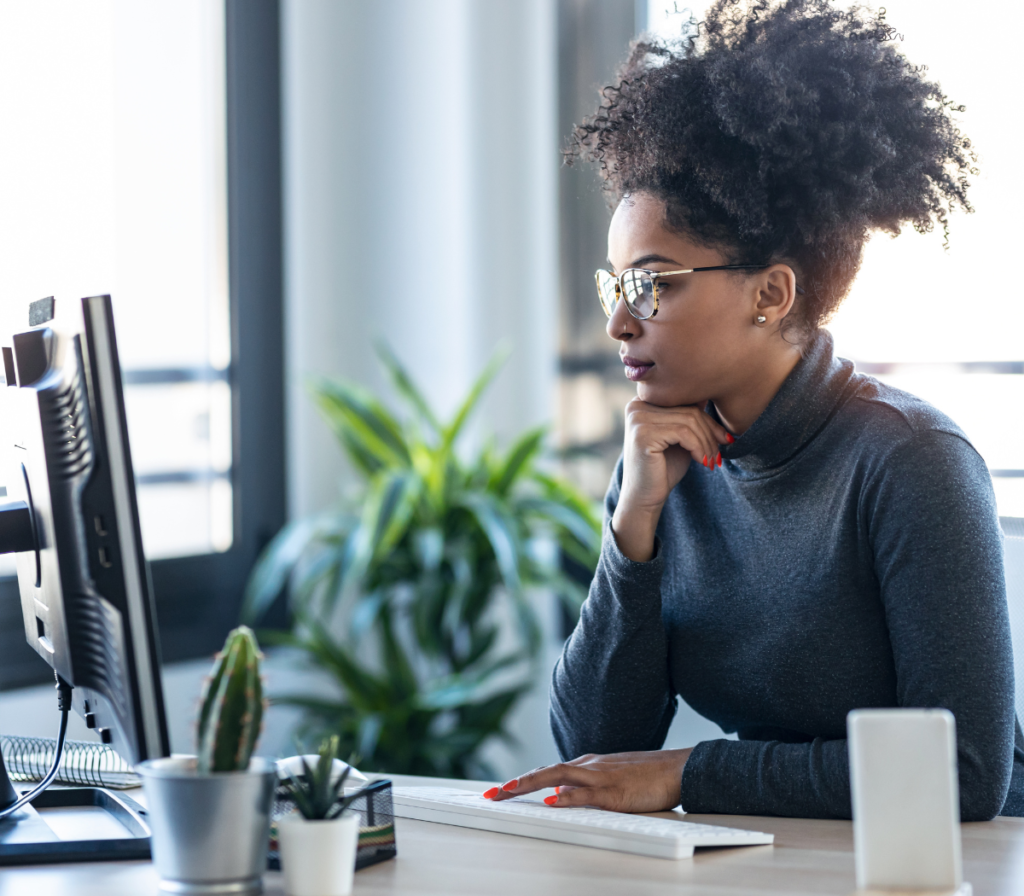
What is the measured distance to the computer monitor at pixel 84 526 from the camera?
89 centimetres

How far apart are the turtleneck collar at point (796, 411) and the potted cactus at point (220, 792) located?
2.47 ft

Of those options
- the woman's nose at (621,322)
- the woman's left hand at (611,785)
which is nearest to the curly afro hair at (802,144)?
the woman's nose at (621,322)

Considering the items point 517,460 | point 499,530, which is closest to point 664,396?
point 499,530

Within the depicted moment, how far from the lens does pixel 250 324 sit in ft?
9.97

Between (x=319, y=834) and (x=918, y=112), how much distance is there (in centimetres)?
109

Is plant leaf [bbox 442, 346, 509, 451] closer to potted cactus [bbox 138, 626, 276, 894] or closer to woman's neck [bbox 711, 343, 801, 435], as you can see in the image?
woman's neck [bbox 711, 343, 801, 435]

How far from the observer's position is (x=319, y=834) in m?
0.85

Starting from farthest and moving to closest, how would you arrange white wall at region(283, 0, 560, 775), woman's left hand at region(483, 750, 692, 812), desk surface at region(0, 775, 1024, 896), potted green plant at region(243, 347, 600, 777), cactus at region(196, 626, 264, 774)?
1. white wall at region(283, 0, 560, 775)
2. potted green plant at region(243, 347, 600, 777)
3. woman's left hand at region(483, 750, 692, 812)
4. desk surface at region(0, 775, 1024, 896)
5. cactus at region(196, 626, 264, 774)

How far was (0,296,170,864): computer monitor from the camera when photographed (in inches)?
35.1

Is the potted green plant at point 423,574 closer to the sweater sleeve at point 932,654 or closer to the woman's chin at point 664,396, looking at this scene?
the woman's chin at point 664,396

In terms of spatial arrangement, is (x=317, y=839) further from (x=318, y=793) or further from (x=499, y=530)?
(x=499, y=530)

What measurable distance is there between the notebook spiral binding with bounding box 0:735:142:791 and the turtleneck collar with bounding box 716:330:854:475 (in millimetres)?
783

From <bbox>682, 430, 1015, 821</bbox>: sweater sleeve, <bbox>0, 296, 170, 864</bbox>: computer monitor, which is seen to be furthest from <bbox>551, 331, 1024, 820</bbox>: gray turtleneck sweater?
<bbox>0, 296, 170, 864</bbox>: computer monitor

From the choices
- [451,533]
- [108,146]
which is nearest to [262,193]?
[108,146]
